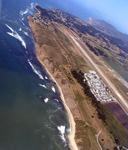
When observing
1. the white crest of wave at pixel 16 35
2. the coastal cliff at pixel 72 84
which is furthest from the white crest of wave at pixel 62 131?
the white crest of wave at pixel 16 35

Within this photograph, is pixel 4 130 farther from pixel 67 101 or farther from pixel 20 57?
pixel 20 57

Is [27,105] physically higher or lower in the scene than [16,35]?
higher

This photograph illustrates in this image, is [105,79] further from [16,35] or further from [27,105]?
[27,105]

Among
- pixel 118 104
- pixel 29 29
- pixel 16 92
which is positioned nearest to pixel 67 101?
pixel 16 92

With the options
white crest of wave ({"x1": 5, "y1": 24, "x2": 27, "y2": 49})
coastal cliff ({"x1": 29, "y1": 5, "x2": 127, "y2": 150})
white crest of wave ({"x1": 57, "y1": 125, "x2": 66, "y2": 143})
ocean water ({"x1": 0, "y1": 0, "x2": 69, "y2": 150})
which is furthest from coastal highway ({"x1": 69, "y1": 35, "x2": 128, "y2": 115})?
white crest of wave ({"x1": 57, "y1": 125, "x2": 66, "y2": 143})

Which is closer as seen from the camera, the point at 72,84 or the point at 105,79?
the point at 72,84

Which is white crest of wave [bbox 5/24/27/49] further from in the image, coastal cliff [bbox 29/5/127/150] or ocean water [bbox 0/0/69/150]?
coastal cliff [bbox 29/5/127/150]

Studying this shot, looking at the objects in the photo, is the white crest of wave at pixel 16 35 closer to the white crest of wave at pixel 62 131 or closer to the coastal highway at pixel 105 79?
the coastal highway at pixel 105 79

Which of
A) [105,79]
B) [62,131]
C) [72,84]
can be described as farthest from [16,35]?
[62,131]
